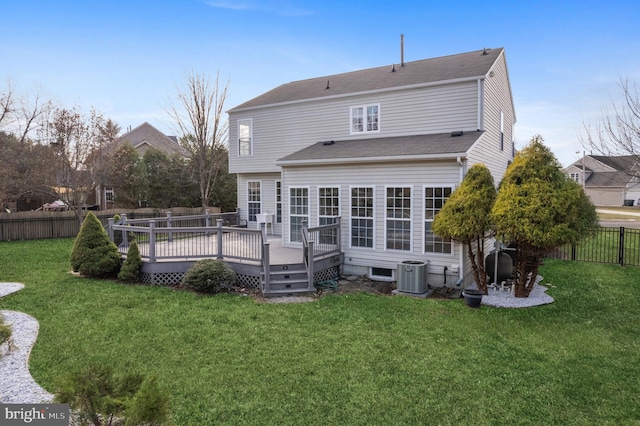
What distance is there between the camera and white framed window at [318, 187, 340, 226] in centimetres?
1114

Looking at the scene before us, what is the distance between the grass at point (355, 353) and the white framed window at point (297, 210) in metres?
3.64

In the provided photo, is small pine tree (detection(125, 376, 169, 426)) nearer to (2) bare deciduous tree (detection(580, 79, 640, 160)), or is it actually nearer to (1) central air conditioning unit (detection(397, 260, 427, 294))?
(1) central air conditioning unit (detection(397, 260, 427, 294))

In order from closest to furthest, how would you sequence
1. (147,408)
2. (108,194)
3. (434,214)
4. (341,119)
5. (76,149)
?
(147,408), (434,214), (341,119), (76,149), (108,194)

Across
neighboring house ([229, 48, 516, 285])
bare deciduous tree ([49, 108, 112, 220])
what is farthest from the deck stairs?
bare deciduous tree ([49, 108, 112, 220])

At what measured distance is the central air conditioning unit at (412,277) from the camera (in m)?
9.14

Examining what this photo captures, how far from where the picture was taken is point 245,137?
15320mm

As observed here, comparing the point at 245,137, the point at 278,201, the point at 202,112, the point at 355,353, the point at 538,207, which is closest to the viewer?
the point at 355,353

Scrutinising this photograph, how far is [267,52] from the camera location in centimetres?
1700

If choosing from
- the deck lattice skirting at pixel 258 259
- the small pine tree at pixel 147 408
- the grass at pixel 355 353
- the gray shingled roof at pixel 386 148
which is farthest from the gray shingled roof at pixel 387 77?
the small pine tree at pixel 147 408

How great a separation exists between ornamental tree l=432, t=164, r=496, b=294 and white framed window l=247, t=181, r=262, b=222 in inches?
335

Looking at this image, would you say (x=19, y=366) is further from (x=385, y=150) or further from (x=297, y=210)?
(x=385, y=150)

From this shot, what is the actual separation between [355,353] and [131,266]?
22.9 ft

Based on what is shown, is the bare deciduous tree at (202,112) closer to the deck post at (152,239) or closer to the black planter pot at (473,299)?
the deck post at (152,239)

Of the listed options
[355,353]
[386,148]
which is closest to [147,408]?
[355,353]
